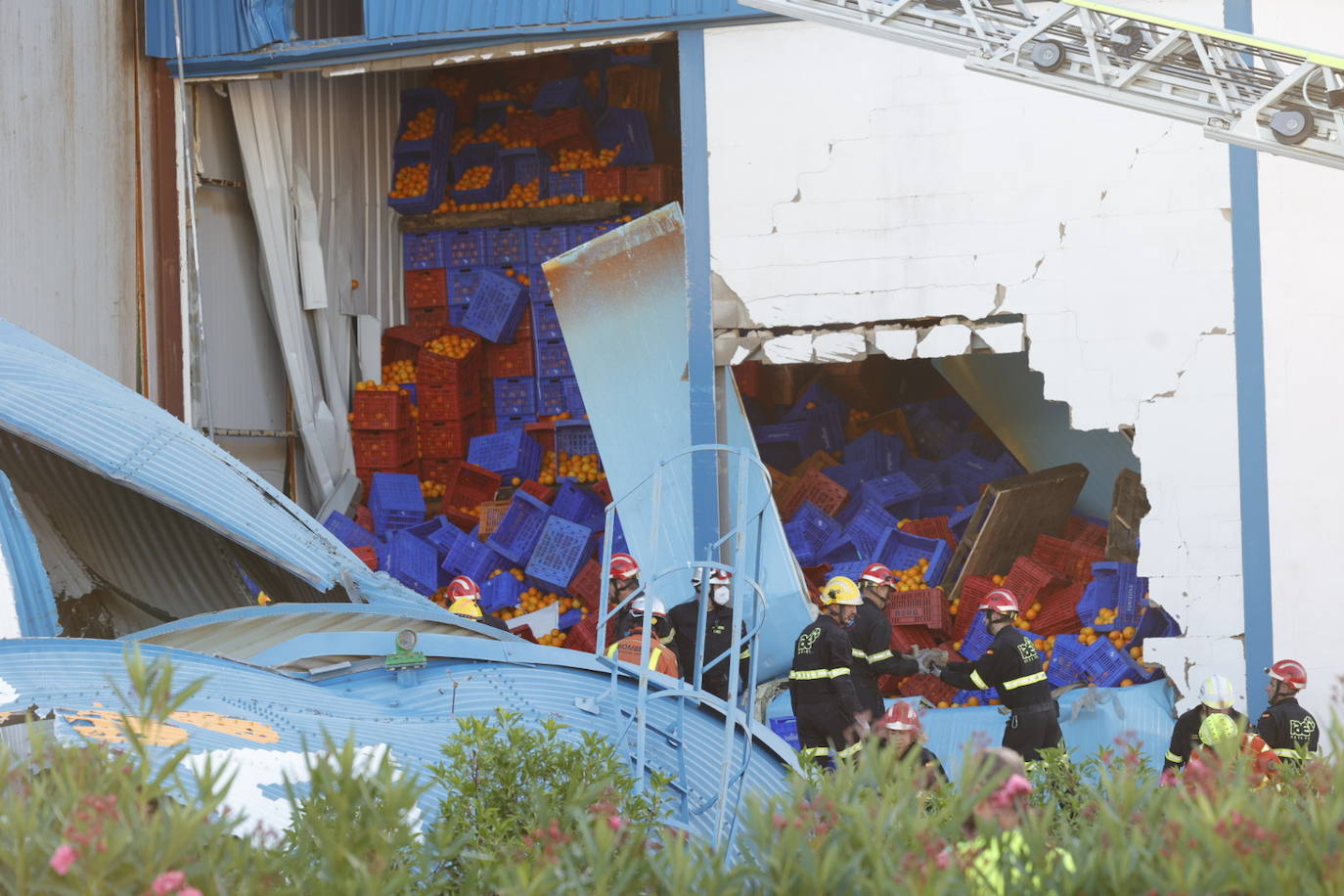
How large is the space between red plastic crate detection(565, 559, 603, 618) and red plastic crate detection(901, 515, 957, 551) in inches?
105

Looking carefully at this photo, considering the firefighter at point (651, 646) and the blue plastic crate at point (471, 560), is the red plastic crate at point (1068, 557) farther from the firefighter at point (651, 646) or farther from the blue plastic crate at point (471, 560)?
the blue plastic crate at point (471, 560)

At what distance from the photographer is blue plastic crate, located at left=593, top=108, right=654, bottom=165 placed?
1473 cm

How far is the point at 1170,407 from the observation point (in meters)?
10.1

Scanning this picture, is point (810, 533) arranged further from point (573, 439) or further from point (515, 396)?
point (515, 396)

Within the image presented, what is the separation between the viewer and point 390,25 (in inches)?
458

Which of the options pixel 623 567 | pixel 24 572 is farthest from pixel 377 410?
pixel 24 572

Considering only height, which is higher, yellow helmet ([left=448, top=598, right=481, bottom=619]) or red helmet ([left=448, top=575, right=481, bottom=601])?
red helmet ([left=448, top=575, right=481, bottom=601])

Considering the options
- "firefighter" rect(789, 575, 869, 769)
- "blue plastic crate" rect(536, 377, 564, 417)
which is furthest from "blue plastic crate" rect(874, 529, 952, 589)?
"blue plastic crate" rect(536, 377, 564, 417)

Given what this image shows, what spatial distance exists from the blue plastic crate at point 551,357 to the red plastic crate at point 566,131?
199cm

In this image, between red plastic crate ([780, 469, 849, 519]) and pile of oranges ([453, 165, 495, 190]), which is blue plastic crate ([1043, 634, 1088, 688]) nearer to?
red plastic crate ([780, 469, 849, 519])

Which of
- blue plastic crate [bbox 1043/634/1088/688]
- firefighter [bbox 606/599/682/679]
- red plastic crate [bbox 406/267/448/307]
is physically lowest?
blue plastic crate [bbox 1043/634/1088/688]

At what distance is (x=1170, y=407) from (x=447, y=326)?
7640mm

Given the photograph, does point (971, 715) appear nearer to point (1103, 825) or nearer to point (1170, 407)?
point (1170, 407)

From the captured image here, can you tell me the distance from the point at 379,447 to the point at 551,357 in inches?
75.2
